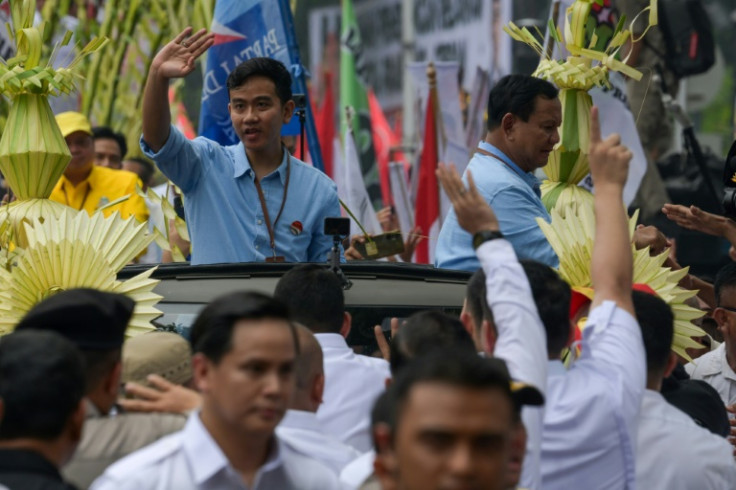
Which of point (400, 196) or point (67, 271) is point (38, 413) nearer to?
point (67, 271)

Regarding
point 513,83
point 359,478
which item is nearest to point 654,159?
point 513,83

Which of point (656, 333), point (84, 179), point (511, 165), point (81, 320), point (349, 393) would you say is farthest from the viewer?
point (84, 179)

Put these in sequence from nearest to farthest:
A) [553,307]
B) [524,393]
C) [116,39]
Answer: [524,393] → [553,307] → [116,39]

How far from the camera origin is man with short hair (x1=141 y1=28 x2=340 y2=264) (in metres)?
7.22

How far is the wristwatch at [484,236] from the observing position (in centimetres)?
467

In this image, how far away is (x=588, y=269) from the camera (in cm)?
628

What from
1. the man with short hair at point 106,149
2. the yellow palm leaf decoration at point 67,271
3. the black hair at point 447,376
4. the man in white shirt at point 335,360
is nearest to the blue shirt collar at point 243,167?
the yellow palm leaf decoration at point 67,271

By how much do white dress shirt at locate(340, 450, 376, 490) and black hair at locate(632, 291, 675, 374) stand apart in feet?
3.53

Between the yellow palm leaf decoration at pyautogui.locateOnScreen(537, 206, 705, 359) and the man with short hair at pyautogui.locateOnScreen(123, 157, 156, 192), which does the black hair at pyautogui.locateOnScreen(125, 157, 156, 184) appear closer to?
the man with short hair at pyautogui.locateOnScreen(123, 157, 156, 192)

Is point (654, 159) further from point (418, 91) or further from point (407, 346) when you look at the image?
point (407, 346)

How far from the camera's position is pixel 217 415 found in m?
3.97

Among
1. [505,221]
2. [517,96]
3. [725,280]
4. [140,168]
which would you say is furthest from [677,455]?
[140,168]

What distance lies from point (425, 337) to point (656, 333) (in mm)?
701

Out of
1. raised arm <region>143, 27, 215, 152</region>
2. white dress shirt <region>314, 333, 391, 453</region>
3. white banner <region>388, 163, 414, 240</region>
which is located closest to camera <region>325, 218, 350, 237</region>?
raised arm <region>143, 27, 215, 152</region>
